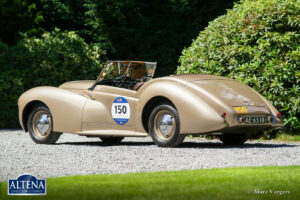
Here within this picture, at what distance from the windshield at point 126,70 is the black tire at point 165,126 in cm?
145

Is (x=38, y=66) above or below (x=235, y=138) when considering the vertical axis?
above

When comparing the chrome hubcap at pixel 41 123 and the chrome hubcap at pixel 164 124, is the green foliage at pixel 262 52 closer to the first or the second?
the chrome hubcap at pixel 164 124

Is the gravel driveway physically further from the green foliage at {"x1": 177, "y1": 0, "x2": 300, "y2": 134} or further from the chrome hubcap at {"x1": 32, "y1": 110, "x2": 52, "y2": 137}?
the green foliage at {"x1": 177, "y1": 0, "x2": 300, "y2": 134}

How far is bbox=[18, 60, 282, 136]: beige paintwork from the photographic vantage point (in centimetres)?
848

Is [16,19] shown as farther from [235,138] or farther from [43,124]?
[235,138]

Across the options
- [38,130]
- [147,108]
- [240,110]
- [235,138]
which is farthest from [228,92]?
[38,130]

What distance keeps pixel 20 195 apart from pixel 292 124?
7326 mm

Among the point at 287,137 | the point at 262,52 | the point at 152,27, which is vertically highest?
the point at 152,27

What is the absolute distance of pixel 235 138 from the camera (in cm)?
984

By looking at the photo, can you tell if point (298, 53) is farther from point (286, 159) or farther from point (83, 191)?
point (83, 191)

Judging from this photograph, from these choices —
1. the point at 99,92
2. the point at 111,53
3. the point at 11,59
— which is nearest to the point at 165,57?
the point at 111,53

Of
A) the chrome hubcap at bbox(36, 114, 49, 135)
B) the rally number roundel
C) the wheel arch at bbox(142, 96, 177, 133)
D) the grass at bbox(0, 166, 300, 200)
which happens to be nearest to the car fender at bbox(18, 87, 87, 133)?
the chrome hubcap at bbox(36, 114, 49, 135)

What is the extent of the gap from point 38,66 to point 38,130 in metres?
7.36

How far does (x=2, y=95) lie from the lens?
16281 millimetres
